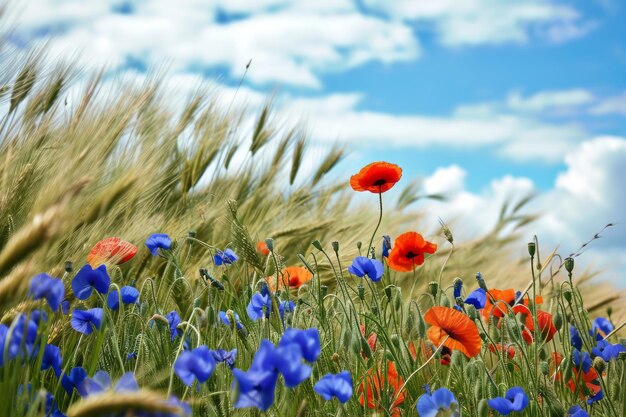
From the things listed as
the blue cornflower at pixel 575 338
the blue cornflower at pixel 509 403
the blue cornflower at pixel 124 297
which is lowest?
the blue cornflower at pixel 575 338

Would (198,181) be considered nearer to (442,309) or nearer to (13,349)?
(442,309)

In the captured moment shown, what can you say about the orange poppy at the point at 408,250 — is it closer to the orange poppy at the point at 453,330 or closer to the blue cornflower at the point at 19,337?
the orange poppy at the point at 453,330

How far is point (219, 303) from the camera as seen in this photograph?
70.5 inches

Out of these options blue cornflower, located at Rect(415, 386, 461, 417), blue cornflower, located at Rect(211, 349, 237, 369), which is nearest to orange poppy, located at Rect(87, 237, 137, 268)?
blue cornflower, located at Rect(211, 349, 237, 369)

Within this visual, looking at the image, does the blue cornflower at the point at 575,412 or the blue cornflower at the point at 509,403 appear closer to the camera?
the blue cornflower at the point at 509,403

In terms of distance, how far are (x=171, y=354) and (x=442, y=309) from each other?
1.80ft

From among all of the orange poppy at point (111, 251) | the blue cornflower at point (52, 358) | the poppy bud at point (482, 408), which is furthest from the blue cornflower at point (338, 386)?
the orange poppy at point (111, 251)

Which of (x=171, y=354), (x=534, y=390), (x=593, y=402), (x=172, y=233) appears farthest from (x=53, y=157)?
(x=593, y=402)

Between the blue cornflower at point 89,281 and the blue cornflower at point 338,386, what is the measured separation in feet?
1.75

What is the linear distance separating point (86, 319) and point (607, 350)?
1.08 m

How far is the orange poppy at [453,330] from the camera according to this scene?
1.47 meters

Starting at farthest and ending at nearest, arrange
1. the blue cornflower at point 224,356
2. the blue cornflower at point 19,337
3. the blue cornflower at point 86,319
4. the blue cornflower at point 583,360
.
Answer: the blue cornflower at point 583,360
the blue cornflower at point 86,319
the blue cornflower at point 224,356
the blue cornflower at point 19,337

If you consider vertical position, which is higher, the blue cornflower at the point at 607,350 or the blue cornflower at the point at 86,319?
the blue cornflower at the point at 86,319

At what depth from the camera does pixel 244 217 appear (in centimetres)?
271
